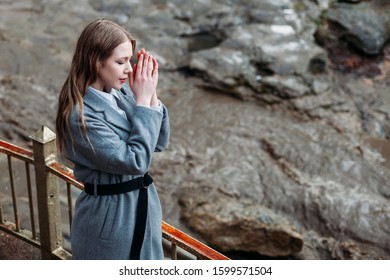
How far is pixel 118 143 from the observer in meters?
1.98

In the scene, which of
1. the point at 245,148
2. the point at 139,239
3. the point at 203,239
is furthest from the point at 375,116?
the point at 139,239

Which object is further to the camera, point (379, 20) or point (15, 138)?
point (379, 20)

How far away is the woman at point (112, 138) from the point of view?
198cm

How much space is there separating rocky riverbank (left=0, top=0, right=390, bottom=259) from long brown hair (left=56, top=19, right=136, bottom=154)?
3.27 metres

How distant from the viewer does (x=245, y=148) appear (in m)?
6.32

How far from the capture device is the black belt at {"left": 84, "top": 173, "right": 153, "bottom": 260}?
2.11 meters

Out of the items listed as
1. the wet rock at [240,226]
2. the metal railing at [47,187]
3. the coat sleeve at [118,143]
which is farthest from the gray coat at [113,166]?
the wet rock at [240,226]

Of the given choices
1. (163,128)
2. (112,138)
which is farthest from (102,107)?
(163,128)

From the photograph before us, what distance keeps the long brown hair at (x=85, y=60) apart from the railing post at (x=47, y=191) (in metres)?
0.72

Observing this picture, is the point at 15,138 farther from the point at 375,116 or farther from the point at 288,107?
the point at 375,116

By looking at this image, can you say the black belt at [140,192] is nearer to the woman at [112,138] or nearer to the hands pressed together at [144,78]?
the woman at [112,138]

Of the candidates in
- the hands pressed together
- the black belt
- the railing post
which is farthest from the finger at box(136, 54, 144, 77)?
the railing post

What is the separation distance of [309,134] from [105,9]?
12.6ft

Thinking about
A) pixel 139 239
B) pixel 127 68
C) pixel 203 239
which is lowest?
pixel 203 239
